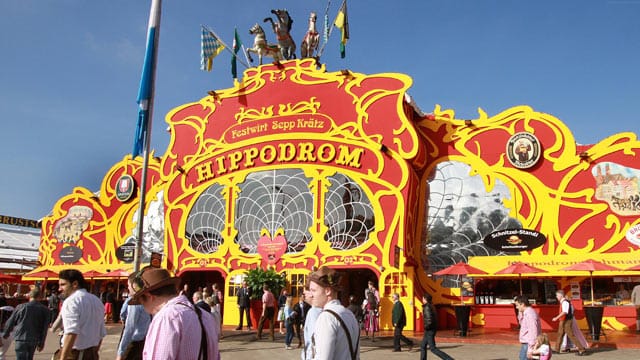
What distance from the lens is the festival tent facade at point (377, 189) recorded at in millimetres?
21016

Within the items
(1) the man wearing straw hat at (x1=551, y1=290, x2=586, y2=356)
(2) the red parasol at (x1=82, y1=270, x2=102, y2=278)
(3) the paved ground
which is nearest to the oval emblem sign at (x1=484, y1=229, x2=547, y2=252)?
(3) the paved ground

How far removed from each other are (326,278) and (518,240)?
1805 cm

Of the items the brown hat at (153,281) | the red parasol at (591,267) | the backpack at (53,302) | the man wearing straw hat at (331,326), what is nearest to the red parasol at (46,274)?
the backpack at (53,302)

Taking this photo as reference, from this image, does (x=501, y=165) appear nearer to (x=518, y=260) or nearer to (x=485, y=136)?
(x=485, y=136)

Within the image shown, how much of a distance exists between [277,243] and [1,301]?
9894 millimetres

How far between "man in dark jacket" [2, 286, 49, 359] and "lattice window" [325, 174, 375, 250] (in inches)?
581

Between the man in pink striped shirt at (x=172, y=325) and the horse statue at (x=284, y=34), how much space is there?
933 inches

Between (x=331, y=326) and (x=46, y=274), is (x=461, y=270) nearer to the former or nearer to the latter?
(x=331, y=326)

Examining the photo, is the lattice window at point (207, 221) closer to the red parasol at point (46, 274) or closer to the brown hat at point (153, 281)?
the red parasol at point (46, 274)

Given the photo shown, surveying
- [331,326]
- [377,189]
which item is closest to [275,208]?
[377,189]

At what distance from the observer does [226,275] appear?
23844mm

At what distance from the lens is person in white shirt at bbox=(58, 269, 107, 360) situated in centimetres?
611

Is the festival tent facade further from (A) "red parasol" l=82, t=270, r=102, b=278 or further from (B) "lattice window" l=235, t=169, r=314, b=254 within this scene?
(A) "red parasol" l=82, t=270, r=102, b=278

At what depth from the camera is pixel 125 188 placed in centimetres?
2862
